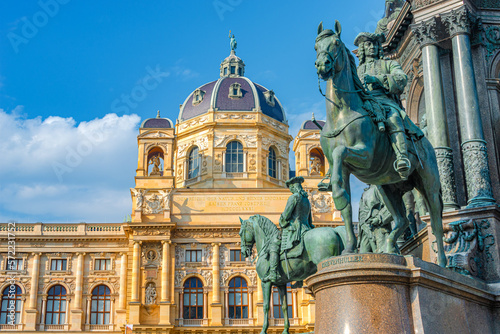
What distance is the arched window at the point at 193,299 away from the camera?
43.5 metres

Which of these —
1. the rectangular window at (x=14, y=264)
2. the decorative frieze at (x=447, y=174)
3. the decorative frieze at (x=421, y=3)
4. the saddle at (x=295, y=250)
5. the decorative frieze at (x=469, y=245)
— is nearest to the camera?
the decorative frieze at (x=469, y=245)

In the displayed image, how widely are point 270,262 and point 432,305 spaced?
561 cm

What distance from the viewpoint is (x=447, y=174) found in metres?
9.75

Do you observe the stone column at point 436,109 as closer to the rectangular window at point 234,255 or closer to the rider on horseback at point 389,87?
the rider on horseback at point 389,87

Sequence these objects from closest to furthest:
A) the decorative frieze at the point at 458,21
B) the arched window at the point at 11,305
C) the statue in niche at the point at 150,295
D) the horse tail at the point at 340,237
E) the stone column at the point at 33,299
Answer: the decorative frieze at the point at 458,21 < the horse tail at the point at 340,237 < the statue in niche at the point at 150,295 < the stone column at the point at 33,299 < the arched window at the point at 11,305

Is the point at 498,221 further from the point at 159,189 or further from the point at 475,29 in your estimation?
the point at 159,189

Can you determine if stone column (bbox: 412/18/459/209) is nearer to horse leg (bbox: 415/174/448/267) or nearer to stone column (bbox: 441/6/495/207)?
stone column (bbox: 441/6/495/207)

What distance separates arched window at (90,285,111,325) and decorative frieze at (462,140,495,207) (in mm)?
38548

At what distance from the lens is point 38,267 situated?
45.2 metres

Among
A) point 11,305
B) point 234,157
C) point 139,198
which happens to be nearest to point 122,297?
point 139,198

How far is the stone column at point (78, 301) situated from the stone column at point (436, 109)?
3812 centimetres

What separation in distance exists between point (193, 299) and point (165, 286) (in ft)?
7.16

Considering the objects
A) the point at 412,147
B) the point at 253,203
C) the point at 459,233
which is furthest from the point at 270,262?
the point at 253,203

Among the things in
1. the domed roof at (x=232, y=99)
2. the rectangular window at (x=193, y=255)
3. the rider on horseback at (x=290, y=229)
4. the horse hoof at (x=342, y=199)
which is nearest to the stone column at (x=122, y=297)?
the rectangular window at (x=193, y=255)
